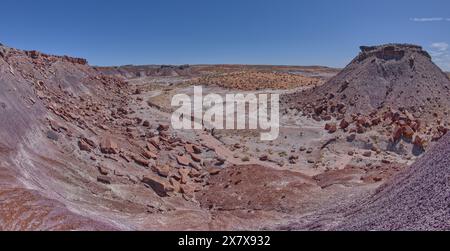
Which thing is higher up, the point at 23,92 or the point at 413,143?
the point at 23,92

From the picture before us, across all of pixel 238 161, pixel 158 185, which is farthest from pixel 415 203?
pixel 238 161

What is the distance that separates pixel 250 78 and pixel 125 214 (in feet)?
160

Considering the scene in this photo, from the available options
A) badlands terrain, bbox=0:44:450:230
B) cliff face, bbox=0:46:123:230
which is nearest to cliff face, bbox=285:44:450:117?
badlands terrain, bbox=0:44:450:230

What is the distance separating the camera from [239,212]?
1392 centimetres

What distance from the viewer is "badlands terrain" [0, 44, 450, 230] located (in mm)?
8891

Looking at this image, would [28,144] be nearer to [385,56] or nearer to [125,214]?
[125,214]

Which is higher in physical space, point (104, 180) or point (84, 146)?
point (84, 146)

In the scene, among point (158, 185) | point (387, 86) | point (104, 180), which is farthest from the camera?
point (387, 86)

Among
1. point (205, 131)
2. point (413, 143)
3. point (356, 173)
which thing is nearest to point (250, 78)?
point (205, 131)

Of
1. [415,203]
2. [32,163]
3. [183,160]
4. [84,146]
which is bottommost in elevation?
[183,160]

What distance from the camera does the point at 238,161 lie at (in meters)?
21.2

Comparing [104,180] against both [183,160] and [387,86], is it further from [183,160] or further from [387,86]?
[387,86]
